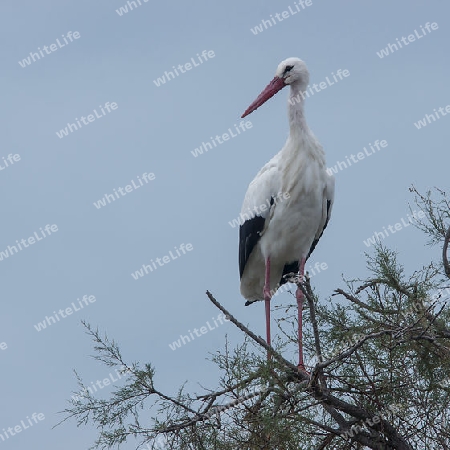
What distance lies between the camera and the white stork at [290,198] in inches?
323

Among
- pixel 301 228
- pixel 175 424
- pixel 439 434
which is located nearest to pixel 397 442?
pixel 439 434

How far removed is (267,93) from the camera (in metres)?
8.74

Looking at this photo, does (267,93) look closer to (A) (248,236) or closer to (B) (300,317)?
(A) (248,236)

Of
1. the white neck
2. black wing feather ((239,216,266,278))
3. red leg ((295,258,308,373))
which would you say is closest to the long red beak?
the white neck

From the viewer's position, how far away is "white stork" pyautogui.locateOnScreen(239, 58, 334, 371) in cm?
820

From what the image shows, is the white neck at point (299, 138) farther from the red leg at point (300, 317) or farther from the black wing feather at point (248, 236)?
the red leg at point (300, 317)

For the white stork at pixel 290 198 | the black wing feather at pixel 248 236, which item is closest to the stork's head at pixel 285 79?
the white stork at pixel 290 198

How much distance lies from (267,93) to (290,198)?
3.58ft

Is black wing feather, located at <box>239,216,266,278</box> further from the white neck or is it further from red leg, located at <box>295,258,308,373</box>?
the white neck

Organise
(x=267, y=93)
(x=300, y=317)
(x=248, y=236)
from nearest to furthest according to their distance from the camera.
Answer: (x=300, y=317)
(x=248, y=236)
(x=267, y=93)

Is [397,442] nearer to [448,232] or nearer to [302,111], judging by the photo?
[448,232]

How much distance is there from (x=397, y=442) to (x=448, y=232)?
1419 millimetres

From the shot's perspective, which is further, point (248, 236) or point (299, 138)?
point (248, 236)

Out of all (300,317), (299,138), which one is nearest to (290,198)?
(299,138)
